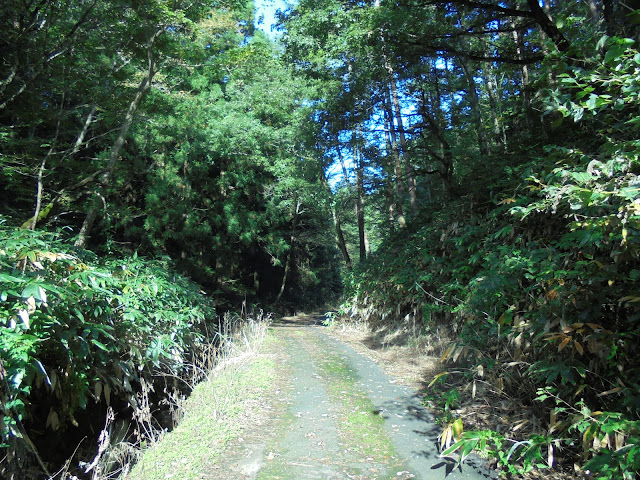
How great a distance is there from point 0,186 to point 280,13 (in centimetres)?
1270

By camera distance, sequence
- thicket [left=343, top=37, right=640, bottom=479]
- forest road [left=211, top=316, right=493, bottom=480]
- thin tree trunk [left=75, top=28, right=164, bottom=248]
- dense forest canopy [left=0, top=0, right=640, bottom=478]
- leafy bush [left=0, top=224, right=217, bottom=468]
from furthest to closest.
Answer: thin tree trunk [left=75, top=28, right=164, bottom=248]
forest road [left=211, top=316, right=493, bottom=480]
dense forest canopy [left=0, top=0, right=640, bottom=478]
leafy bush [left=0, top=224, right=217, bottom=468]
thicket [left=343, top=37, right=640, bottom=479]

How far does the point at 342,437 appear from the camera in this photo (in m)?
4.27

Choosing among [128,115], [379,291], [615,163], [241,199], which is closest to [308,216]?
[241,199]

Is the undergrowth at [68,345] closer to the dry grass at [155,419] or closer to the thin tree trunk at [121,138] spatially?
the dry grass at [155,419]

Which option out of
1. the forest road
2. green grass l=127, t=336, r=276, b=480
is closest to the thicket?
the forest road

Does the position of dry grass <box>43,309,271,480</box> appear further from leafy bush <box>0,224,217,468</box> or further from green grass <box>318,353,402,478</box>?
green grass <box>318,353,402,478</box>

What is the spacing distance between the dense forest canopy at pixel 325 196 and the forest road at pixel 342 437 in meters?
0.59

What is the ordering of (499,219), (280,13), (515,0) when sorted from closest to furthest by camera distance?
(499,219)
(515,0)
(280,13)

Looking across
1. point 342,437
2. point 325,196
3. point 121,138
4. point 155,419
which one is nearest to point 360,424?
point 342,437

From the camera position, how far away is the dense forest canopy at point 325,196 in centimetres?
318

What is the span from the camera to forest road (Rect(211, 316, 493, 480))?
3564 mm

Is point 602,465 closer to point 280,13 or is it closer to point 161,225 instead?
point 161,225

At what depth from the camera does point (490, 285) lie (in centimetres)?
449

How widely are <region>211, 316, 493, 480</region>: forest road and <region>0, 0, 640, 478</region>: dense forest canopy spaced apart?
595mm
